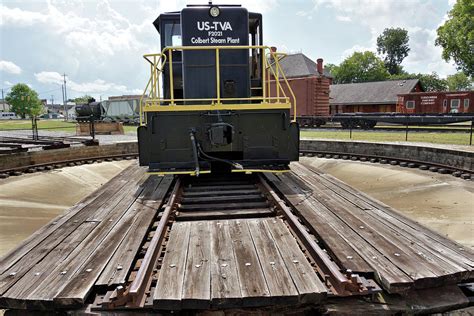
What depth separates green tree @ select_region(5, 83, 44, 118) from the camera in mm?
80812

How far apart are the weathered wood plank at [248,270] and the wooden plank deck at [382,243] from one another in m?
0.76

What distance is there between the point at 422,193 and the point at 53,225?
6.74 metres

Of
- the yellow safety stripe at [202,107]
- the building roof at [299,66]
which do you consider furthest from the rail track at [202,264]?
the building roof at [299,66]

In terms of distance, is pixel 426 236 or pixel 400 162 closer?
pixel 426 236

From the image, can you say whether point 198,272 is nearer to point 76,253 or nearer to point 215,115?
point 76,253

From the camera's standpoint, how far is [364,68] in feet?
234

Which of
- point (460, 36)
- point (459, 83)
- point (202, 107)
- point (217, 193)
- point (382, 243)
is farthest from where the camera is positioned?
point (459, 83)

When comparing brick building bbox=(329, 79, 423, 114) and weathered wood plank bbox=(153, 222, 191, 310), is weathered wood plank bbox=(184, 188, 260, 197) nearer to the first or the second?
weathered wood plank bbox=(153, 222, 191, 310)

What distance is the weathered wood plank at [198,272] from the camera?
2463mm

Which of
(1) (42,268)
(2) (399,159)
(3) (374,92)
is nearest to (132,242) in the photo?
(1) (42,268)

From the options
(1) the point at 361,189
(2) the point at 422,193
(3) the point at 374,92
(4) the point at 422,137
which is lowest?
(1) the point at 361,189

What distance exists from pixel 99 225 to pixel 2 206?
11.3ft

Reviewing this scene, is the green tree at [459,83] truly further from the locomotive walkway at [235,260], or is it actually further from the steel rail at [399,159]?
the locomotive walkway at [235,260]

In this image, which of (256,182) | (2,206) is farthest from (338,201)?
(2,206)
